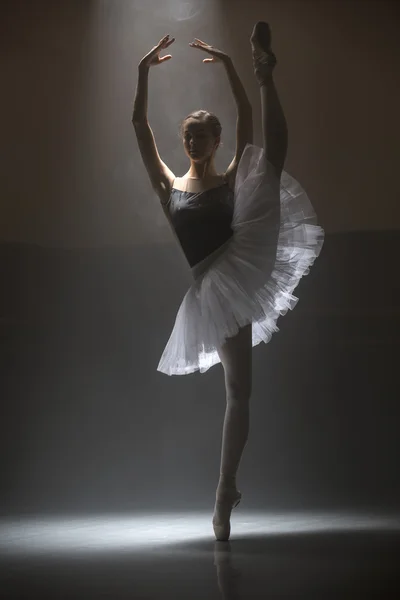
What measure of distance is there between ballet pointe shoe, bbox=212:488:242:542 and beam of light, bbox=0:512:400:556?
0.04m

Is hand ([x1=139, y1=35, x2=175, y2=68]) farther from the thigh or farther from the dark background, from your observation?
the thigh

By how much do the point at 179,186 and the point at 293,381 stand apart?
957 millimetres

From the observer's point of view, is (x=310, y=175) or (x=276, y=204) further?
(x=310, y=175)

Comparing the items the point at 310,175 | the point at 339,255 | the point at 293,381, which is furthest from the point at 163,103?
the point at 293,381

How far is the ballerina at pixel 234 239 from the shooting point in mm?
2340

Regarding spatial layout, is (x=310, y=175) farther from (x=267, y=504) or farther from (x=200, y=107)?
(x=267, y=504)

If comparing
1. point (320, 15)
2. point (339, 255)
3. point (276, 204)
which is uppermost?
point (320, 15)

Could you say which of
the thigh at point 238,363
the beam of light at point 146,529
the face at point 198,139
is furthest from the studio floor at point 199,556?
the face at point 198,139

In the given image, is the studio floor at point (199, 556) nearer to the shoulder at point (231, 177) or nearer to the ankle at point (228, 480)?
the ankle at point (228, 480)

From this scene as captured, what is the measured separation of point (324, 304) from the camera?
315cm

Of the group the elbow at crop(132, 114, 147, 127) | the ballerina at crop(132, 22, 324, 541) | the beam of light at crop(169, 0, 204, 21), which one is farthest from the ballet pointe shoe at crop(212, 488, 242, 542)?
the beam of light at crop(169, 0, 204, 21)

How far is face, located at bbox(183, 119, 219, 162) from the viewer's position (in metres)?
2.43

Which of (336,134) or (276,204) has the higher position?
(336,134)

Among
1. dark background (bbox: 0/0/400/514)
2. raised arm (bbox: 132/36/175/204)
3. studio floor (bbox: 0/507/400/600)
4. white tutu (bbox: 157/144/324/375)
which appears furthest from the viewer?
dark background (bbox: 0/0/400/514)
